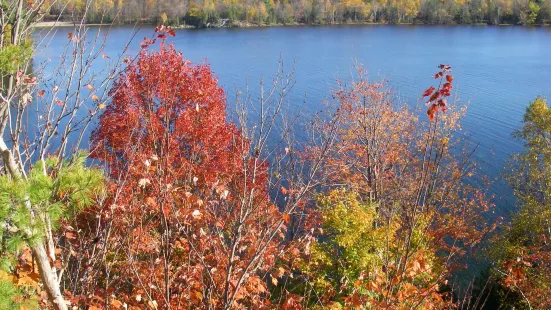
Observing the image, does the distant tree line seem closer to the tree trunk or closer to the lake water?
the lake water

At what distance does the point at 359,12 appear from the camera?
240 ft

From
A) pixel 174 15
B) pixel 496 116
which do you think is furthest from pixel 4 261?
pixel 174 15

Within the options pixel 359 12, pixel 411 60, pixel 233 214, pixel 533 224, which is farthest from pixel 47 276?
pixel 359 12

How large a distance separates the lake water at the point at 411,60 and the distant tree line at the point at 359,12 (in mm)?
4586

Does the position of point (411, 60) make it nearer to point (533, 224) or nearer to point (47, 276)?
point (533, 224)

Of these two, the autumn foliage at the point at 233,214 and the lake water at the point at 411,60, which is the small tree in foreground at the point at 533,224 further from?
the lake water at the point at 411,60

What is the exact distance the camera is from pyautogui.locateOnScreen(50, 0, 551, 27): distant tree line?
64.1 m

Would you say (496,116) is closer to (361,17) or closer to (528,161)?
(528,161)

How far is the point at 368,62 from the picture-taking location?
1436 inches

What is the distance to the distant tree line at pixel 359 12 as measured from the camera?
64125 mm

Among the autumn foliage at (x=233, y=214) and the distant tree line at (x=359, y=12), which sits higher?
the distant tree line at (x=359, y=12)

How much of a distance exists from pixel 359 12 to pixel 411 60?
38.1m

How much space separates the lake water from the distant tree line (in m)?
4.59

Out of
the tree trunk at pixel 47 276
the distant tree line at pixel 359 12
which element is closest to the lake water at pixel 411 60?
the distant tree line at pixel 359 12
